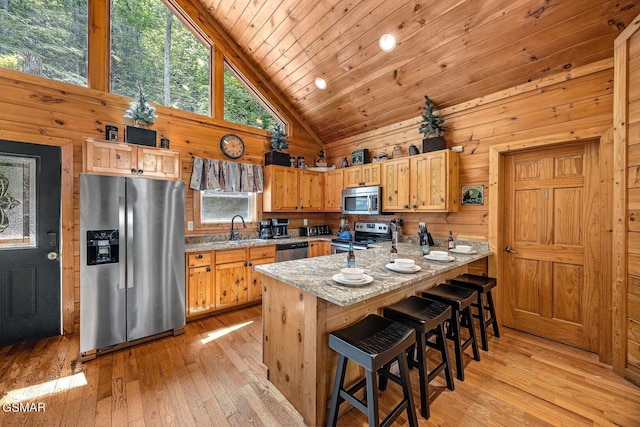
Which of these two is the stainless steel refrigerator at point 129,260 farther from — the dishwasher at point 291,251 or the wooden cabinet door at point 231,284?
the dishwasher at point 291,251

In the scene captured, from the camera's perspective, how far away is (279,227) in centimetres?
457

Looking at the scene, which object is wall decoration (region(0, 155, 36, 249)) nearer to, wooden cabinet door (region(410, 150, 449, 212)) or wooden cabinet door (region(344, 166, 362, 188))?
wooden cabinet door (region(344, 166, 362, 188))

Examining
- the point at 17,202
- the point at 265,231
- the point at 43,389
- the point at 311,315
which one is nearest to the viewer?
the point at 311,315

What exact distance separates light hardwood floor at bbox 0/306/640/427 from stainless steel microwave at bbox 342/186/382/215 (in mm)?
2227

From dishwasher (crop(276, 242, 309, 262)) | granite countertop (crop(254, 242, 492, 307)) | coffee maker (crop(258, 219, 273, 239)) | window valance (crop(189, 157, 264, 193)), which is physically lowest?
dishwasher (crop(276, 242, 309, 262))

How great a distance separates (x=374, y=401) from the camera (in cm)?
144

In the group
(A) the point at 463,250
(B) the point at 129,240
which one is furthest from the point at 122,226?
(A) the point at 463,250

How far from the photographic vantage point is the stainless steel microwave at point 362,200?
13.4 feet

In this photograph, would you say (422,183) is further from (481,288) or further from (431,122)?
(481,288)

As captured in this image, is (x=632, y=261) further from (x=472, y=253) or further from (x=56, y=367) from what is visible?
(x=56, y=367)

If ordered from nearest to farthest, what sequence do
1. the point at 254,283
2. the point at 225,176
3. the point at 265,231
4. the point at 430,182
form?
the point at 430,182
the point at 254,283
the point at 225,176
the point at 265,231

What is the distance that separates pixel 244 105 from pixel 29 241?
3.31m


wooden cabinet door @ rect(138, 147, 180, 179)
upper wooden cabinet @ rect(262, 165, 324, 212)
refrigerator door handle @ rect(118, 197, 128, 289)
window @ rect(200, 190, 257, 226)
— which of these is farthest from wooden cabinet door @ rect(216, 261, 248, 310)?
wooden cabinet door @ rect(138, 147, 180, 179)

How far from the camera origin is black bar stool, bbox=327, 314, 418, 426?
1.43 m
